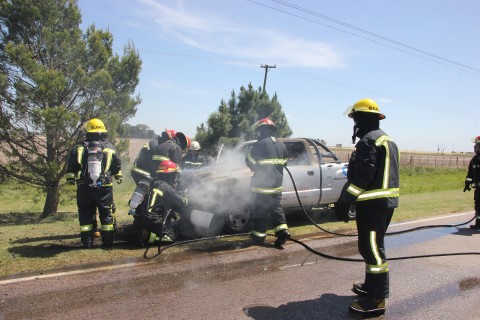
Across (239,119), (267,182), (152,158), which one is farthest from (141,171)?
(239,119)

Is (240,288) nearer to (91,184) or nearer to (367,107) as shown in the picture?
(367,107)

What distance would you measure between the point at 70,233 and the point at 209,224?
2.46 metres

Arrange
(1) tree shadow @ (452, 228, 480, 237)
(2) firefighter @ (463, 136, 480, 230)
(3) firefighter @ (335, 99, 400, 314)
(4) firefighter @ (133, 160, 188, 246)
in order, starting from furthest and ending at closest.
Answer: (2) firefighter @ (463, 136, 480, 230) → (1) tree shadow @ (452, 228, 480, 237) → (4) firefighter @ (133, 160, 188, 246) → (3) firefighter @ (335, 99, 400, 314)

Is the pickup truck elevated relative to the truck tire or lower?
elevated

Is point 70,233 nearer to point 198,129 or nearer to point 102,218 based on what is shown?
point 102,218

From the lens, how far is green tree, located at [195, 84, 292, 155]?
18.3 metres

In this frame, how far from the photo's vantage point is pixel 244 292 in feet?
14.0

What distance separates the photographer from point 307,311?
384 centimetres

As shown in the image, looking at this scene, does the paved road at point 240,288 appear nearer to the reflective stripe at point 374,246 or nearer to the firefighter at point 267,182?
the firefighter at point 267,182

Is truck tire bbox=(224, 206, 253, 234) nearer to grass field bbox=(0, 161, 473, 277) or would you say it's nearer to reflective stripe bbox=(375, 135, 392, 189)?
grass field bbox=(0, 161, 473, 277)

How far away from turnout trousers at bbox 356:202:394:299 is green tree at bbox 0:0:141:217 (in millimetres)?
7564

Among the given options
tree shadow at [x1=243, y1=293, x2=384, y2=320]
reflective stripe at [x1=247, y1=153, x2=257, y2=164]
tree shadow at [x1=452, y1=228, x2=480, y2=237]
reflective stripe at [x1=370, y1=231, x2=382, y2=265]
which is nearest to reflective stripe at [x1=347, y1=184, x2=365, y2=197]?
reflective stripe at [x1=370, y1=231, x2=382, y2=265]

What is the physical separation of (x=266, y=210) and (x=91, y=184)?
267cm

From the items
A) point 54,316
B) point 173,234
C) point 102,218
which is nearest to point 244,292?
point 54,316
